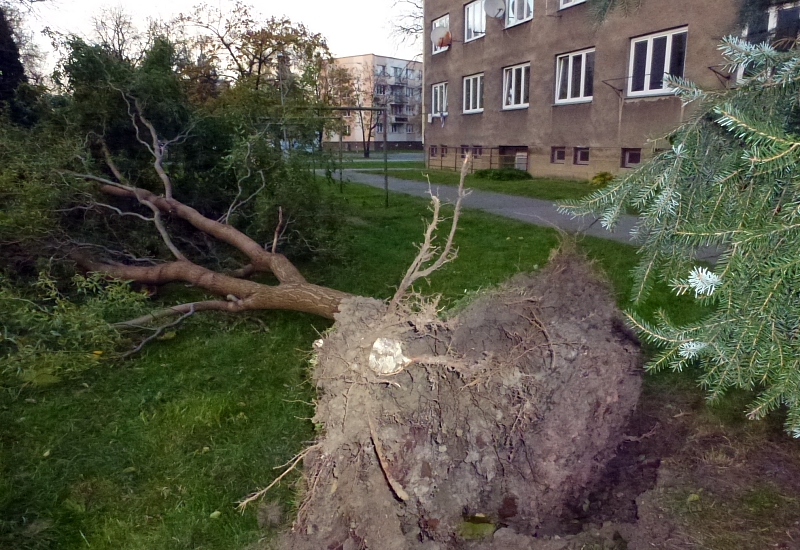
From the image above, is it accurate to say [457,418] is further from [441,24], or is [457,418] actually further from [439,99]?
[441,24]

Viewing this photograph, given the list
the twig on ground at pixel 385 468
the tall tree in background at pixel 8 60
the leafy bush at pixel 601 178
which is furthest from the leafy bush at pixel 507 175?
the twig on ground at pixel 385 468

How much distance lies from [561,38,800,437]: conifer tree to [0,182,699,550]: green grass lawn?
1.53 metres

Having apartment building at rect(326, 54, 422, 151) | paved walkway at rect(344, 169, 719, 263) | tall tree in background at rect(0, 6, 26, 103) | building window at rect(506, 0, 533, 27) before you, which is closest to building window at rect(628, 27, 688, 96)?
paved walkway at rect(344, 169, 719, 263)

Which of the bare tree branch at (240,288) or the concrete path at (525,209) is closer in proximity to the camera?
the bare tree branch at (240,288)

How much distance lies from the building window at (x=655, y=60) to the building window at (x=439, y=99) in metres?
9.54

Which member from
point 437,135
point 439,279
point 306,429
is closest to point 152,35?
point 439,279

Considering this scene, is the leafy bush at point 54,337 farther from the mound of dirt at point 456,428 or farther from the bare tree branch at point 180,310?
the mound of dirt at point 456,428

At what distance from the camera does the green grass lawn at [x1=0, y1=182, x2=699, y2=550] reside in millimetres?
2559

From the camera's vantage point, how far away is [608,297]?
3.61 metres

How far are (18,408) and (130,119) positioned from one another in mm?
4028

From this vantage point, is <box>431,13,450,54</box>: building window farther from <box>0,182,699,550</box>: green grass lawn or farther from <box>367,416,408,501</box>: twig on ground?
<box>367,416,408,501</box>: twig on ground

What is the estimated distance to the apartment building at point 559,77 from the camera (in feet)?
40.9

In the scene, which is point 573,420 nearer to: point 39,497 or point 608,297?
point 608,297

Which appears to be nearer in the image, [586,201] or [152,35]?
[586,201]
